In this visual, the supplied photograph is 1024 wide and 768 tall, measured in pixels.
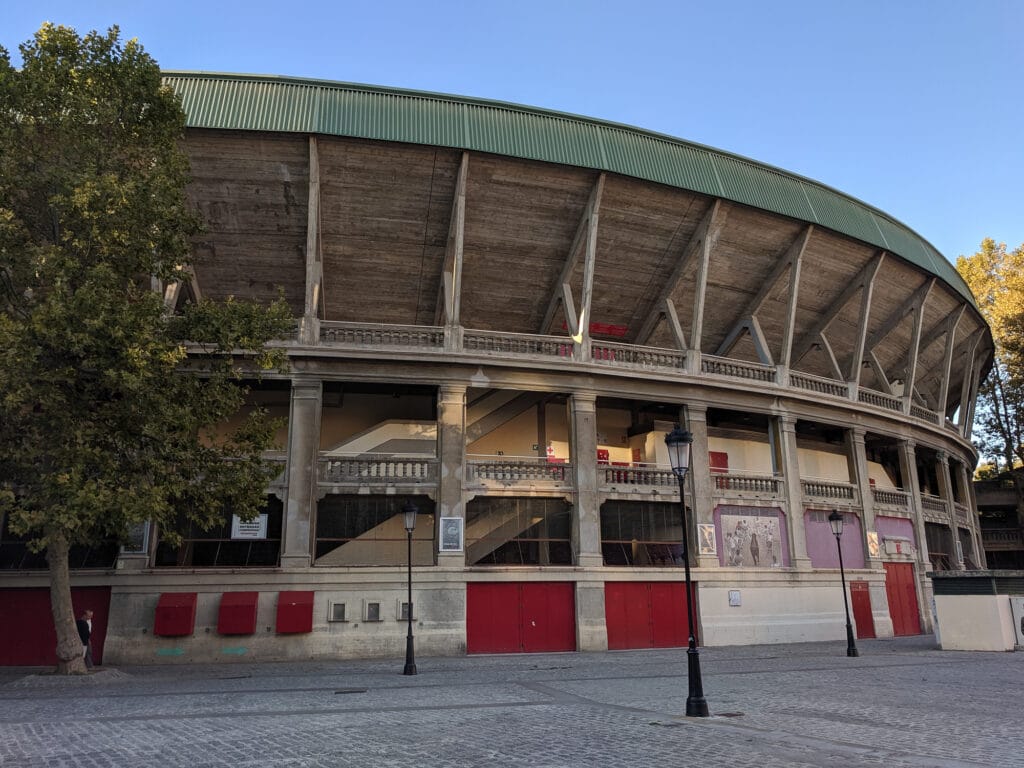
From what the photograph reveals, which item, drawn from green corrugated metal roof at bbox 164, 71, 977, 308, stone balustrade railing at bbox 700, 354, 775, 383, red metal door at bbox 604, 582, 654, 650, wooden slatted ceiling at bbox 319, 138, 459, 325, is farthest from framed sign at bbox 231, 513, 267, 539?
stone balustrade railing at bbox 700, 354, 775, 383

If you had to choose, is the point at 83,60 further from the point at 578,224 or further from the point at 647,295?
the point at 647,295

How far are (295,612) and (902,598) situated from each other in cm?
2471

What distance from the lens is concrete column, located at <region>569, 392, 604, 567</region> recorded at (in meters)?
23.9

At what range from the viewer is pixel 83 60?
16.7 m

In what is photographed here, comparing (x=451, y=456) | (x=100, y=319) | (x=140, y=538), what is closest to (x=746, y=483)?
(x=451, y=456)

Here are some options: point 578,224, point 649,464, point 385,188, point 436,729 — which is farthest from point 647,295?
point 436,729

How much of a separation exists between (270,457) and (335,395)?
5171 mm

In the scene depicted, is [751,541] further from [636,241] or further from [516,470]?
[636,241]

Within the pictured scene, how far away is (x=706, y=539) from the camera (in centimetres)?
2538

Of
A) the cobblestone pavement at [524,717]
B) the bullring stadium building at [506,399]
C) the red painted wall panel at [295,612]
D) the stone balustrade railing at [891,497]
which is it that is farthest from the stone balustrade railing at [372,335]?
the stone balustrade railing at [891,497]

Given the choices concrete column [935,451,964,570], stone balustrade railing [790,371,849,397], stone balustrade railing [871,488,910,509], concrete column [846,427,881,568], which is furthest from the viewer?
concrete column [935,451,964,570]

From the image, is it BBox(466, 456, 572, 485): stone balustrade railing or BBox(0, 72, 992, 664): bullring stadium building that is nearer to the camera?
BBox(0, 72, 992, 664): bullring stadium building

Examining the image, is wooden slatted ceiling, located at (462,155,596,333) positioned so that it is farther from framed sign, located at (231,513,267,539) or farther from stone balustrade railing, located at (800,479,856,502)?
stone balustrade railing, located at (800,479,856,502)

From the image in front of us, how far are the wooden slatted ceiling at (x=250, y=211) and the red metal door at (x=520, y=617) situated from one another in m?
12.7
